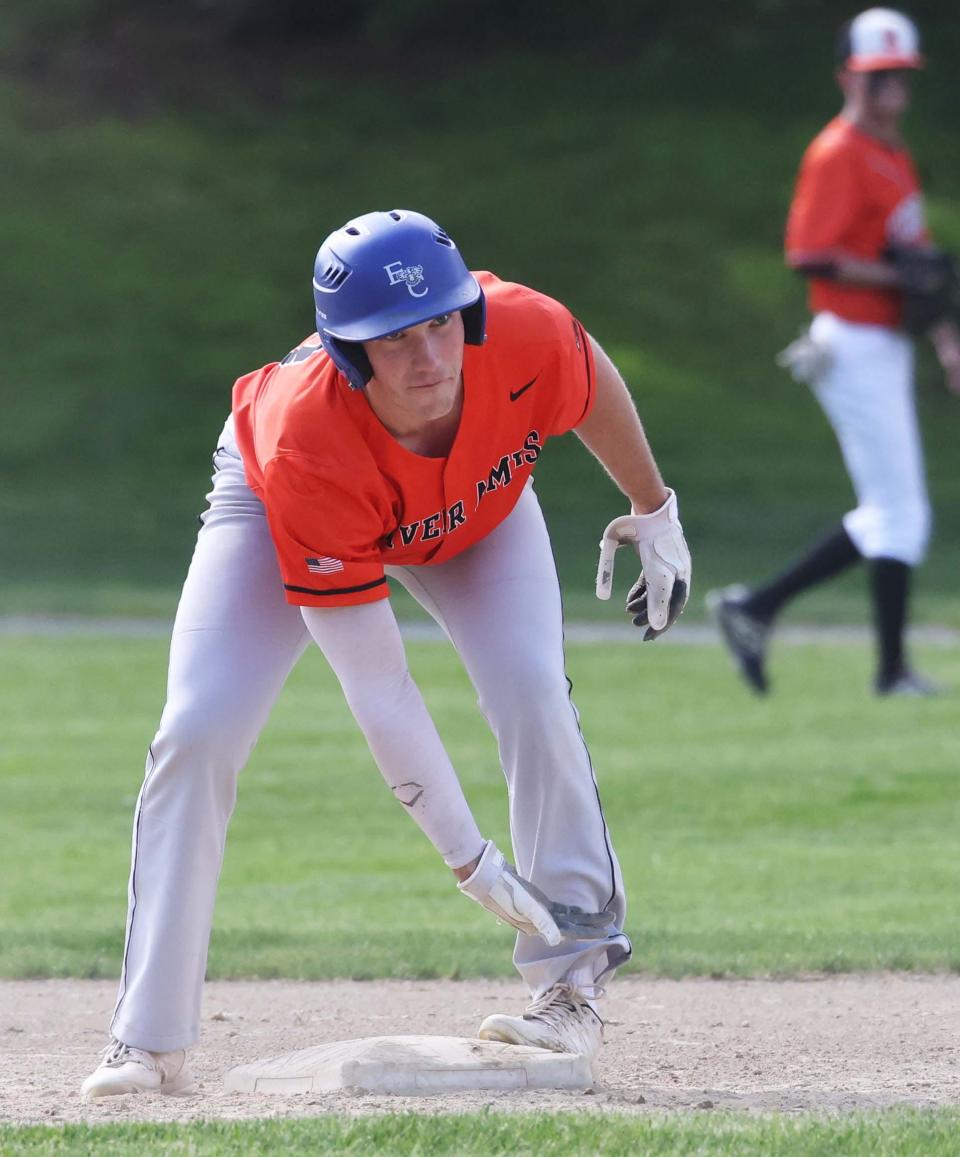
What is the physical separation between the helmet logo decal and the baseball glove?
5.87 meters

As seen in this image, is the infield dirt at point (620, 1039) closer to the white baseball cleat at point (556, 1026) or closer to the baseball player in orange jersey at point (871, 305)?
the white baseball cleat at point (556, 1026)

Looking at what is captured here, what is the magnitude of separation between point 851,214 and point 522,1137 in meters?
6.56

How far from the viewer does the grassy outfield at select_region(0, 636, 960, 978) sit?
6070 millimetres

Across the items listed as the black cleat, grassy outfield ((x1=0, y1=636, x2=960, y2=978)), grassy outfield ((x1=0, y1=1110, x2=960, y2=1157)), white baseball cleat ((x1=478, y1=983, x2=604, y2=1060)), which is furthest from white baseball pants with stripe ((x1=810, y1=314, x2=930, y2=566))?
grassy outfield ((x1=0, y1=1110, x2=960, y2=1157))

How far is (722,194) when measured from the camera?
28234 millimetres

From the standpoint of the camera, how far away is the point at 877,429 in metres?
9.41

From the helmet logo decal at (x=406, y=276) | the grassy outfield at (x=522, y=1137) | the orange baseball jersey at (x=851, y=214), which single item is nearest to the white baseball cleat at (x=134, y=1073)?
the grassy outfield at (x=522, y=1137)

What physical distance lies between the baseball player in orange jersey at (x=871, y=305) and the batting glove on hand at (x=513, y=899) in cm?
535

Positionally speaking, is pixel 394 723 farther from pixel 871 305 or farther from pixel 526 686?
pixel 871 305

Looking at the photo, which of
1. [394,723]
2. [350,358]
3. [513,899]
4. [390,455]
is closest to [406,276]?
[350,358]

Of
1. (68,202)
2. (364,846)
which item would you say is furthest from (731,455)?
(364,846)

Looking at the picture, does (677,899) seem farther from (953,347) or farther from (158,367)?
(158,367)

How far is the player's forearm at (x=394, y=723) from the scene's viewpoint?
4.10 m

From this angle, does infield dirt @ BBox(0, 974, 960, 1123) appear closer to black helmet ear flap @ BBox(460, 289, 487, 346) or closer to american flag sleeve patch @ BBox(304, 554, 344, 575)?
american flag sleeve patch @ BBox(304, 554, 344, 575)
